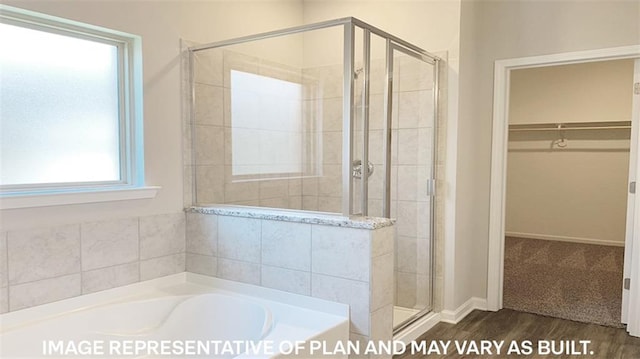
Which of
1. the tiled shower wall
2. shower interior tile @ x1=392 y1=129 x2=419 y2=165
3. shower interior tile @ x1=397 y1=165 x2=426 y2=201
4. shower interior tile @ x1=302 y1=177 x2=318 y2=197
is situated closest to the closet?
shower interior tile @ x1=397 y1=165 x2=426 y2=201

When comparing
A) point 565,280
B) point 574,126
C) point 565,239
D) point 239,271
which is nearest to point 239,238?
point 239,271

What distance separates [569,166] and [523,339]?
392cm

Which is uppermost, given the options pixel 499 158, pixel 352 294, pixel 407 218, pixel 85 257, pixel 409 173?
pixel 499 158

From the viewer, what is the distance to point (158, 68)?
2.85 meters

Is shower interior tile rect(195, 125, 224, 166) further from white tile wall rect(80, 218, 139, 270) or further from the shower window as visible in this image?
white tile wall rect(80, 218, 139, 270)

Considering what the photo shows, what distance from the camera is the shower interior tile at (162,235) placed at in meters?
2.82

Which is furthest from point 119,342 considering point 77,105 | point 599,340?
point 599,340

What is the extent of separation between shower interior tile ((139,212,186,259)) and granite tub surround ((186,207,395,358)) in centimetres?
7

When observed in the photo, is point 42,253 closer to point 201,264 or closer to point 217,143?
point 201,264

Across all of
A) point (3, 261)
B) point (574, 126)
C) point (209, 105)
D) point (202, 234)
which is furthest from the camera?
point (574, 126)

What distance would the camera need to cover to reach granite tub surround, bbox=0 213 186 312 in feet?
7.52

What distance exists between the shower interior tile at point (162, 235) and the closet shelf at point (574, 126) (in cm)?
511

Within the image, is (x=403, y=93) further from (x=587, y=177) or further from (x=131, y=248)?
(x=587, y=177)

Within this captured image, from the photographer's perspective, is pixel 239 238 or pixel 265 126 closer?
pixel 239 238
